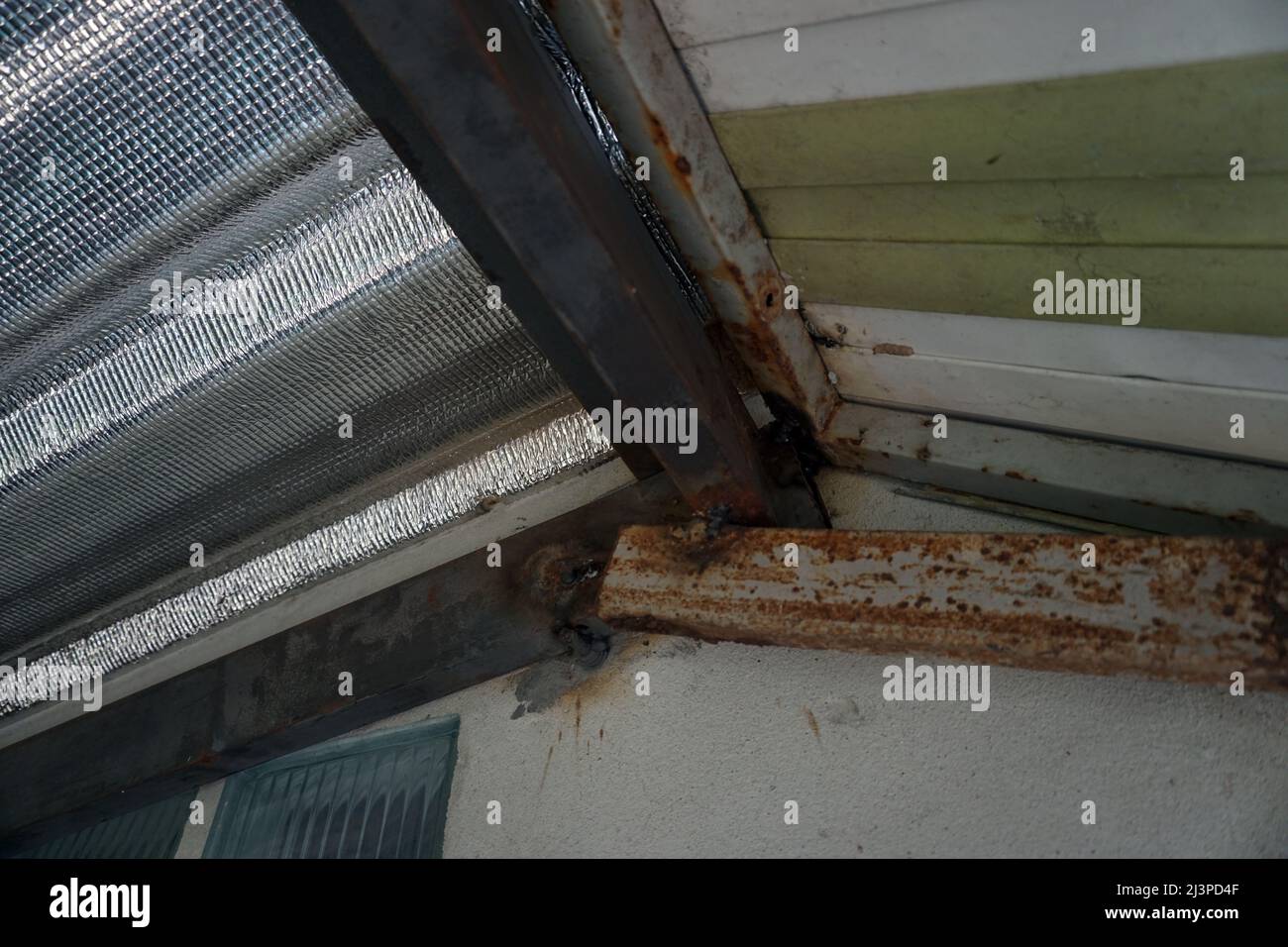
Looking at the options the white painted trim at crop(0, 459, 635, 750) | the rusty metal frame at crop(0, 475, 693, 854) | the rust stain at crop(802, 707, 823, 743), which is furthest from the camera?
the white painted trim at crop(0, 459, 635, 750)

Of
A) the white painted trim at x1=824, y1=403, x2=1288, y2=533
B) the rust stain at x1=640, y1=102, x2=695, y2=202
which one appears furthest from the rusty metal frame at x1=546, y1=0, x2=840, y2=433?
the white painted trim at x1=824, y1=403, x2=1288, y2=533

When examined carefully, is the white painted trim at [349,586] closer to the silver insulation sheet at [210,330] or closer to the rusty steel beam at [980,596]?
the silver insulation sheet at [210,330]

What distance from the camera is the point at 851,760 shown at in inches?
54.9

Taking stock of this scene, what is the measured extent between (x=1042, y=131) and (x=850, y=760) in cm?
89

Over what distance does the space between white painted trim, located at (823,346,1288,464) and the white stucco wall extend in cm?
17

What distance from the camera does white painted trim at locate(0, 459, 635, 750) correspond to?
Answer: 74.7 inches

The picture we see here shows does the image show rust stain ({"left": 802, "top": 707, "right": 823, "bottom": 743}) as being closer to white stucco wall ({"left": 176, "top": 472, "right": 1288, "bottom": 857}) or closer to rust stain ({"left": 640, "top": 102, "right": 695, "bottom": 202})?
white stucco wall ({"left": 176, "top": 472, "right": 1288, "bottom": 857})

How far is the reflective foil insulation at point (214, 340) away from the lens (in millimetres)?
1319

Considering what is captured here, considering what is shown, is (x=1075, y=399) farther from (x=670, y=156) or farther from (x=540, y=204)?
(x=540, y=204)

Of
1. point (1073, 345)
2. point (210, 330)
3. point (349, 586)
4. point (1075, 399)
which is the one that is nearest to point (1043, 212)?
point (1073, 345)

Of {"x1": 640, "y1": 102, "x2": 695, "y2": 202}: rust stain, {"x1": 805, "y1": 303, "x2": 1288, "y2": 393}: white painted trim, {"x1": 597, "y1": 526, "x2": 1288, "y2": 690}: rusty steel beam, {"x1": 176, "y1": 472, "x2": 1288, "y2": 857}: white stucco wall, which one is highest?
{"x1": 640, "y1": 102, "x2": 695, "y2": 202}: rust stain

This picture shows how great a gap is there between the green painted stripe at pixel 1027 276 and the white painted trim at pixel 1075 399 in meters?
0.10

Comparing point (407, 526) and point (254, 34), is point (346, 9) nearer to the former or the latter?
point (254, 34)
